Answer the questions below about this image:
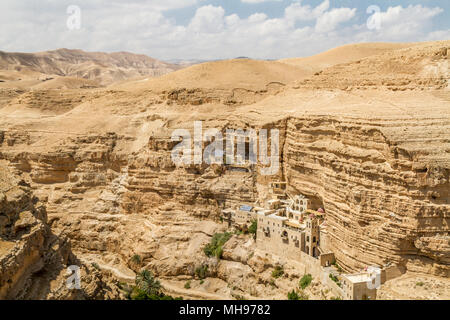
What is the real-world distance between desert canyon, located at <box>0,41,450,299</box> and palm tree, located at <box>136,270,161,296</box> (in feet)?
3.43

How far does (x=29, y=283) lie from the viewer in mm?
17062

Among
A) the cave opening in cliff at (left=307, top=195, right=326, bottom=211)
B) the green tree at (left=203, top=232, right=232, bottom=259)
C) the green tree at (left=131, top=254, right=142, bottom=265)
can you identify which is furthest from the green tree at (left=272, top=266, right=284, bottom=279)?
the green tree at (left=131, top=254, right=142, bottom=265)

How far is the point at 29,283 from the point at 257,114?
22832mm

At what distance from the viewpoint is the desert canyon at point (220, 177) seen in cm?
2072

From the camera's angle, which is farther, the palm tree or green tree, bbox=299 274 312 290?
the palm tree

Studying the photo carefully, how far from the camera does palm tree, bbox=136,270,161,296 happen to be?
28573mm

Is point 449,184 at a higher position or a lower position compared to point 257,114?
lower

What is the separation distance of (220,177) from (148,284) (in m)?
10.1

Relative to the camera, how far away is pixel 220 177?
34000mm

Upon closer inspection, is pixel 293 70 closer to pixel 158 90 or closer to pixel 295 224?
pixel 158 90

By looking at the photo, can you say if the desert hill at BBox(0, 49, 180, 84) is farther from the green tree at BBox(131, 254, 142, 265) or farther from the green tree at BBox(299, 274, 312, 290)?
the green tree at BBox(299, 274, 312, 290)

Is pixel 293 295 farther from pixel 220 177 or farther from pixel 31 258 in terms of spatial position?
pixel 31 258

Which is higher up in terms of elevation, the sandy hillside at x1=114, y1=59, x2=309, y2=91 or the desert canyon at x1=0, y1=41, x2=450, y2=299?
the sandy hillside at x1=114, y1=59, x2=309, y2=91
